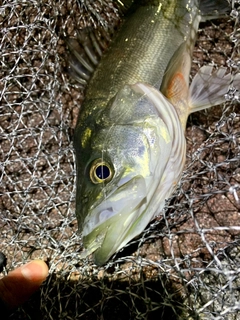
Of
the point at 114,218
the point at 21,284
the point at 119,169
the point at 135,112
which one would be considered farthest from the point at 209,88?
the point at 21,284

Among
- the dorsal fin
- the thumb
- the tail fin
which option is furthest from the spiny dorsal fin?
the thumb

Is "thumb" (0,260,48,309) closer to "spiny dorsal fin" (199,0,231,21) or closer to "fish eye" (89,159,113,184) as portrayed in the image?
"fish eye" (89,159,113,184)

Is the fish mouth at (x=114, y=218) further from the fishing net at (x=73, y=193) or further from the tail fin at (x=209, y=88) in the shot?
the tail fin at (x=209, y=88)

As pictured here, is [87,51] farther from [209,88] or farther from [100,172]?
[100,172]

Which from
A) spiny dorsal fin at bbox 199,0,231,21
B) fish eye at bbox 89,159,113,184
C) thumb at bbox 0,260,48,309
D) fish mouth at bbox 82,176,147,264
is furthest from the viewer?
spiny dorsal fin at bbox 199,0,231,21

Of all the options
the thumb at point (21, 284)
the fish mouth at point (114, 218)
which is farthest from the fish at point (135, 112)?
the thumb at point (21, 284)

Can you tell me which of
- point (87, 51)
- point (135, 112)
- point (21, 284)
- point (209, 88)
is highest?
point (87, 51)

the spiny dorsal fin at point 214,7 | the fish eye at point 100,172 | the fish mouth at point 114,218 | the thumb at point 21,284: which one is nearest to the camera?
the fish mouth at point 114,218
